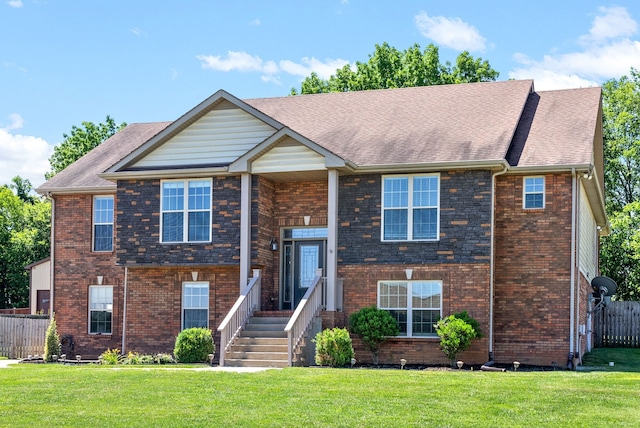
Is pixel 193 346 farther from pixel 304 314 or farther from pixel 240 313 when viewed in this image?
pixel 304 314

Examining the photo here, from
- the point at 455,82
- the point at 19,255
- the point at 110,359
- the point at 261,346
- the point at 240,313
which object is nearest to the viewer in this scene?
the point at 261,346

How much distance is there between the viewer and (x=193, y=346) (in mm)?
23719

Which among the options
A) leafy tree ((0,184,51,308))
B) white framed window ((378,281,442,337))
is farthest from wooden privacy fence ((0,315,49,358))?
leafy tree ((0,184,51,308))

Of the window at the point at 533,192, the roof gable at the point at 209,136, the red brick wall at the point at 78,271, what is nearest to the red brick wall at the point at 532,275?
the window at the point at 533,192

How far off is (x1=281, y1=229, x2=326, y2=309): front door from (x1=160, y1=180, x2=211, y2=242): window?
2340 mm

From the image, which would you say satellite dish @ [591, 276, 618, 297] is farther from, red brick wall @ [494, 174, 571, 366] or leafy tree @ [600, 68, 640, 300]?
leafy tree @ [600, 68, 640, 300]

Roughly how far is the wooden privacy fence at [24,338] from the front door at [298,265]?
8180 millimetres

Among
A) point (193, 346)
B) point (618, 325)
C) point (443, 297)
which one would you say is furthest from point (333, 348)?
point (618, 325)

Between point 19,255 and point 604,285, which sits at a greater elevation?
point 19,255

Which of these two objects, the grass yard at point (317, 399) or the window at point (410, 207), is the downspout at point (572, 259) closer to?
the window at point (410, 207)

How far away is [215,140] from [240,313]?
16.3ft

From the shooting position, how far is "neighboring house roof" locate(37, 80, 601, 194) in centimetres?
2452

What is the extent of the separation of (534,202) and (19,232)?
130 ft

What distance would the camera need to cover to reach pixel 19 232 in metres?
56.5
